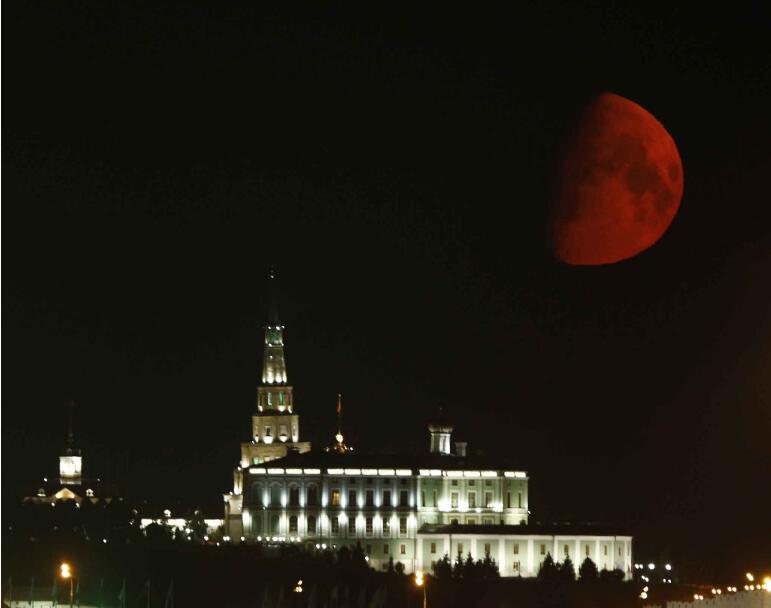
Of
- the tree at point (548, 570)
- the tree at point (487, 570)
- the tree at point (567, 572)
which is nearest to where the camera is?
the tree at point (567, 572)

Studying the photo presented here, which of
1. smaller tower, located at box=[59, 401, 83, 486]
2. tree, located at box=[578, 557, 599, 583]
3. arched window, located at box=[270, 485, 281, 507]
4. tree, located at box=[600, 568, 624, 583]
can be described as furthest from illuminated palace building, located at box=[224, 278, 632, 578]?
smaller tower, located at box=[59, 401, 83, 486]

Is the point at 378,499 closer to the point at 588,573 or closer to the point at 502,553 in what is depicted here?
the point at 502,553

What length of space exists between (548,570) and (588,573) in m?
2.85

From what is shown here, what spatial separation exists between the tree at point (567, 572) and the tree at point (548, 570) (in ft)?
1.02

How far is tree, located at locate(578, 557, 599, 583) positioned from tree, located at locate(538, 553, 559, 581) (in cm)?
A: 122

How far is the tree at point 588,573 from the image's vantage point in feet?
259

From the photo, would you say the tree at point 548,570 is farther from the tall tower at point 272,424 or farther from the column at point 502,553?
the tall tower at point 272,424

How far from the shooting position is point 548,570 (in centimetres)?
8556

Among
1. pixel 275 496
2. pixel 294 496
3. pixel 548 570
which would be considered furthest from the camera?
pixel 294 496

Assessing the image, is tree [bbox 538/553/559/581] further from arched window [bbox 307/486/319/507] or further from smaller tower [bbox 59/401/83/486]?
smaller tower [bbox 59/401/83/486]

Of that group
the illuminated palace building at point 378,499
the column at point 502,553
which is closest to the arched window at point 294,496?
the illuminated palace building at point 378,499

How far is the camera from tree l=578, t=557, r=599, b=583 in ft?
259

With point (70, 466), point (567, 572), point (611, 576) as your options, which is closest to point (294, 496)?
point (567, 572)

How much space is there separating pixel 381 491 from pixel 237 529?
10.9 metres
